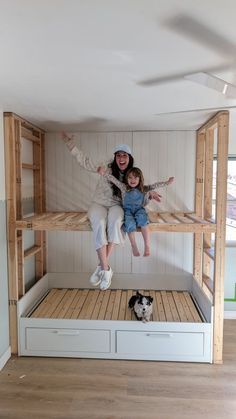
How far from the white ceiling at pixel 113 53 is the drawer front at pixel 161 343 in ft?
6.25

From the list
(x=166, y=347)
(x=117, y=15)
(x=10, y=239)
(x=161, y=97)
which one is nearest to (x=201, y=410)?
(x=166, y=347)

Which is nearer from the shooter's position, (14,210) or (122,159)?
(122,159)

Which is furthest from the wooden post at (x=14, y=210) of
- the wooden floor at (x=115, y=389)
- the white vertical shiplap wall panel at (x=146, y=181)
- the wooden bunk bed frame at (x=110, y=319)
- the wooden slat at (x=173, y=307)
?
the wooden slat at (x=173, y=307)

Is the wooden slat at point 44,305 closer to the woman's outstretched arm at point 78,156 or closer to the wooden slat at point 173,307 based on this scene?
the wooden slat at point 173,307

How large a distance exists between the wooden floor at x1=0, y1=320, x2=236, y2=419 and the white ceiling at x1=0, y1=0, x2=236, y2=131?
2149 mm

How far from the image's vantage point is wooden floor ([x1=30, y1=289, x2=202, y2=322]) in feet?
9.41

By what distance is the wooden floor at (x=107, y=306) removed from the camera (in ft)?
9.41

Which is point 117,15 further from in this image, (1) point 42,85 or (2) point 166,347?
(2) point 166,347

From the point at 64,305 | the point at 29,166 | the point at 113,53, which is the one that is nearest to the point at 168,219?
the point at 64,305

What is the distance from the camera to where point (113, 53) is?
1.40m

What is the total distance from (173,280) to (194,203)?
94cm

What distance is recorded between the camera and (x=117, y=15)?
3.55 feet

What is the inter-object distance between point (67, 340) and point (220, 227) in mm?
1673

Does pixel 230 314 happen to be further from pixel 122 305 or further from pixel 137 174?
pixel 137 174
